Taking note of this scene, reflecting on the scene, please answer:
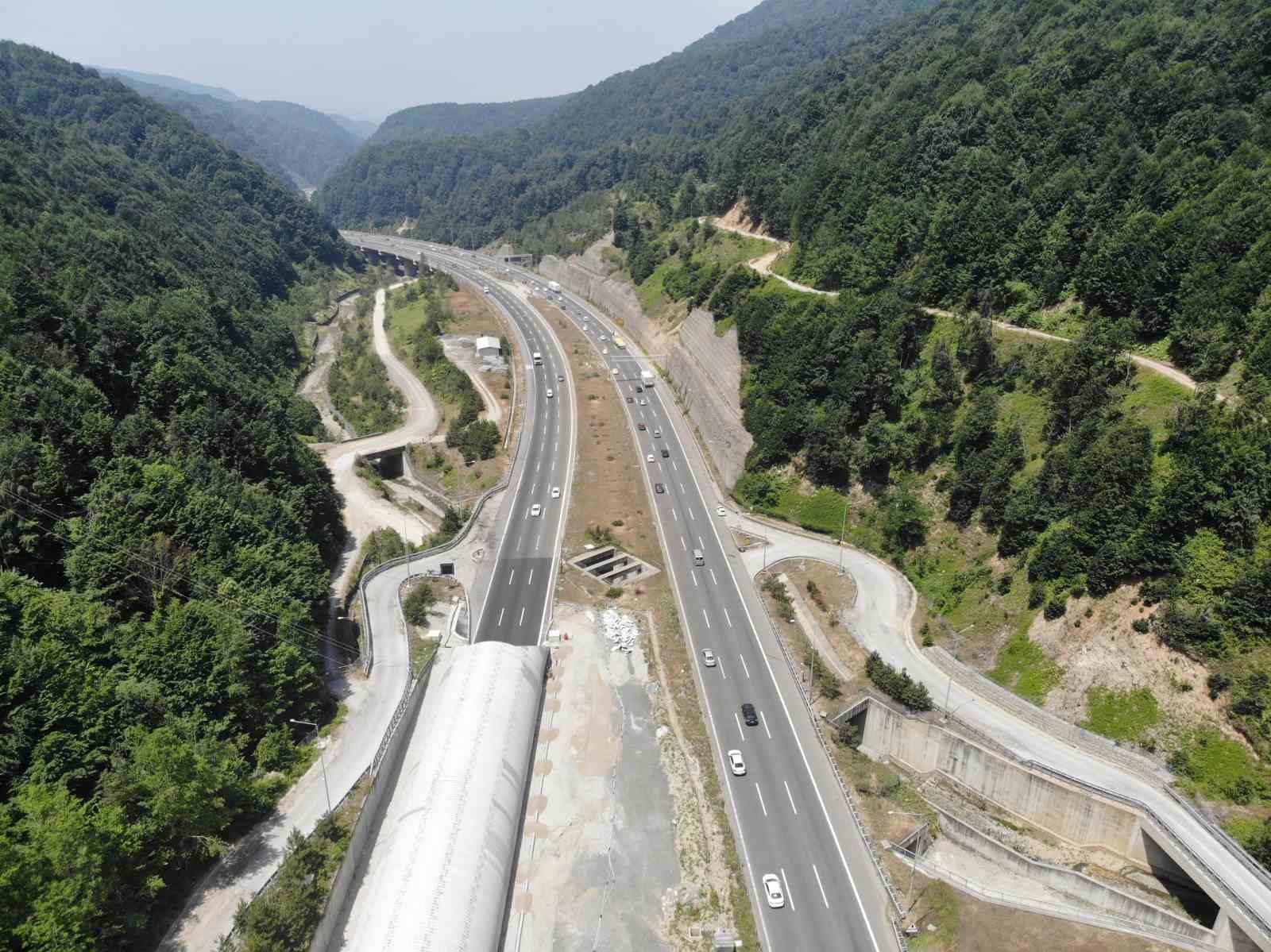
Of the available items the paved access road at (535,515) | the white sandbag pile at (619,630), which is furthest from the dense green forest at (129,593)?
the white sandbag pile at (619,630)

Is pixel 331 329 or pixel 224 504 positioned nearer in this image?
pixel 224 504

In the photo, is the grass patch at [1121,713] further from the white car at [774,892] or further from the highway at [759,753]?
the white car at [774,892]

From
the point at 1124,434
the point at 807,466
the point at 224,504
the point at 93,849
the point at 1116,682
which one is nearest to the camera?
the point at 93,849

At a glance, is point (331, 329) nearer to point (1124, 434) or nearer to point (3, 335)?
point (3, 335)

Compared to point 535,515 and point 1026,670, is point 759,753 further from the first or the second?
point 535,515

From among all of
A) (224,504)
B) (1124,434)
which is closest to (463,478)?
(224,504)

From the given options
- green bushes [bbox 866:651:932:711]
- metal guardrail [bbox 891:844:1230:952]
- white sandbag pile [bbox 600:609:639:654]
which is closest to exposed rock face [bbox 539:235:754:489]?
white sandbag pile [bbox 600:609:639:654]
